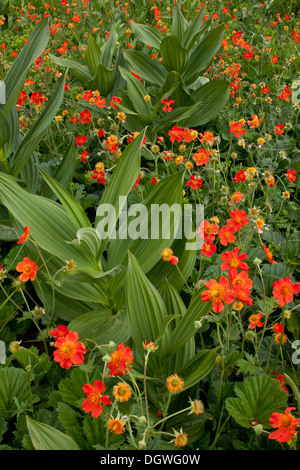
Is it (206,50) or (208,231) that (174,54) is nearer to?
(206,50)

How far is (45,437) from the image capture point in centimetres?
100

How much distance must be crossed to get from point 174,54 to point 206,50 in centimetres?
25

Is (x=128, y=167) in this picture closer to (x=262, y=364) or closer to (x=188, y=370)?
(x=188, y=370)

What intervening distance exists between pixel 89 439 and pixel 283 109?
2.46m

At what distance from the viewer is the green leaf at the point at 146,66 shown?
8.71ft

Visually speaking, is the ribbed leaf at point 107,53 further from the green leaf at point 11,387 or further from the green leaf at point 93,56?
the green leaf at point 11,387

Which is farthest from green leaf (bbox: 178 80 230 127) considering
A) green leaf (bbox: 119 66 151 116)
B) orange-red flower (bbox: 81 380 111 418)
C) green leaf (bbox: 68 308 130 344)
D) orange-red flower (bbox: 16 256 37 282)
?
orange-red flower (bbox: 81 380 111 418)

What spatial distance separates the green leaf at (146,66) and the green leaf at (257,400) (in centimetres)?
210

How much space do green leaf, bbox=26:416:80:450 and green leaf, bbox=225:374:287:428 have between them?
16.6 inches

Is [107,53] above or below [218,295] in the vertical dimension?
above

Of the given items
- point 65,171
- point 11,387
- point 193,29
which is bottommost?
point 11,387

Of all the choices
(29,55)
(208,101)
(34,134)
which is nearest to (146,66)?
(208,101)

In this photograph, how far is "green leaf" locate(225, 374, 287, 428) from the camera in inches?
42.8
